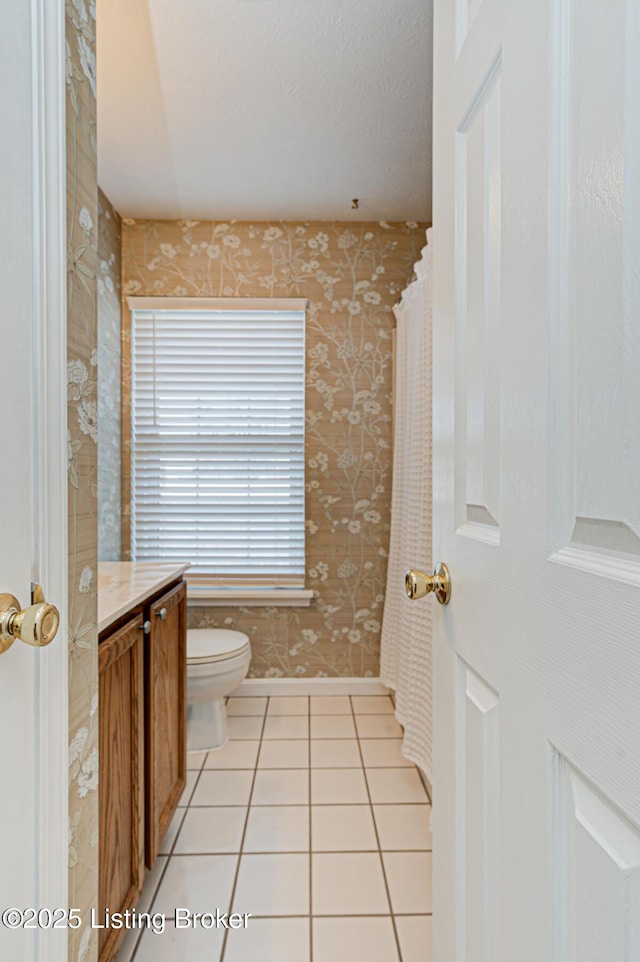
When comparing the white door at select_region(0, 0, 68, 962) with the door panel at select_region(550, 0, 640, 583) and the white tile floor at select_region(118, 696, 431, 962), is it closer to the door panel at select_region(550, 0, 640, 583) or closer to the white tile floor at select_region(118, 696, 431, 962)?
the door panel at select_region(550, 0, 640, 583)

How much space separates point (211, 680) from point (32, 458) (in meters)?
1.77

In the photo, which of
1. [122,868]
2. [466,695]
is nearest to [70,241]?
[466,695]

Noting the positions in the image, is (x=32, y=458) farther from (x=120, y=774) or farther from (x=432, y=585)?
(x=120, y=774)

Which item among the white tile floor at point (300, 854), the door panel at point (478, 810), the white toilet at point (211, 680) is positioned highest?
the door panel at point (478, 810)

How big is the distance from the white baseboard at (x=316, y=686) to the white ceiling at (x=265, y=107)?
246cm

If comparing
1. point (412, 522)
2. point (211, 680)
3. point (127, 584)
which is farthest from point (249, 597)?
point (127, 584)

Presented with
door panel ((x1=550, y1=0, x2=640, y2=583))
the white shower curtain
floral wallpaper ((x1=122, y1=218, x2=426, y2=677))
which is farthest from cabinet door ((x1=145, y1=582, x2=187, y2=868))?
door panel ((x1=550, y1=0, x2=640, y2=583))

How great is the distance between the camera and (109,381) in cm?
280

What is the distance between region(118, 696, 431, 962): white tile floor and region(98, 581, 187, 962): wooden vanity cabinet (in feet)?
0.54

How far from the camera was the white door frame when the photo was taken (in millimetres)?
725

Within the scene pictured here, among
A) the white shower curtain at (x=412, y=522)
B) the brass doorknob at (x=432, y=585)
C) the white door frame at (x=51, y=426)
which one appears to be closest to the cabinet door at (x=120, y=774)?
the white door frame at (x=51, y=426)

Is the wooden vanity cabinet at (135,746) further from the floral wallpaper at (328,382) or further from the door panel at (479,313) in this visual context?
the floral wallpaper at (328,382)

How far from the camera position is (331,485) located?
3010mm

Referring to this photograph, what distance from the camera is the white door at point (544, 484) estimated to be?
411 millimetres
